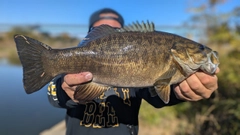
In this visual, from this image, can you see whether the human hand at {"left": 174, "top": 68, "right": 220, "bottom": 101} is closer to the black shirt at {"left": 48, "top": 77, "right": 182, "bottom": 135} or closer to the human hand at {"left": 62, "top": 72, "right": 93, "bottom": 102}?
the black shirt at {"left": 48, "top": 77, "right": 182, "bottom": 135}

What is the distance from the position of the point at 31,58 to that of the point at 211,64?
1.28 metres

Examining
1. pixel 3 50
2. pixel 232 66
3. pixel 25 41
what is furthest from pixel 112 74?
pixel 3 50

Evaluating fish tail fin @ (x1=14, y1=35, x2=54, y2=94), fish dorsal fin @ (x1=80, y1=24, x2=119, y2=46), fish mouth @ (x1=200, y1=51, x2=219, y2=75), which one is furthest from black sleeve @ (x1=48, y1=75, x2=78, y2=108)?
fish mouth @ (x1=200, y1=51, x2=219, y2=75)

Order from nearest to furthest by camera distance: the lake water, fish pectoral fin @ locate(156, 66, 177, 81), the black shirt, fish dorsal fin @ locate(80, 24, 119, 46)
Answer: fish pectoral fin @ locate(156, 66, 177, 81) < fish dorsal fin @ locate(80, 24, 119, 46) < the black shirt < the lake water

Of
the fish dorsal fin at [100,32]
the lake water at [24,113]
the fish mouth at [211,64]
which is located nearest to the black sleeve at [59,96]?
the fish dorsal fin at [100,32]

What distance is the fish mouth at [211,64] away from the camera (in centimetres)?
179

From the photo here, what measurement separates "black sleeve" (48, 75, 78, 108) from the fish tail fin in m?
0.46

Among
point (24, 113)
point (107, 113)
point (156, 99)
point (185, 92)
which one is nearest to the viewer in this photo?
point (185, 92)

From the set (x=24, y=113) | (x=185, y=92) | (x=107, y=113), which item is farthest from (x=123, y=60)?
(x=24, y=113)

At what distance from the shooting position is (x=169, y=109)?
20.6ft

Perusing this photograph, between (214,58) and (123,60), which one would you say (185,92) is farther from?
(123,60)

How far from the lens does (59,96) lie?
95.0 inches

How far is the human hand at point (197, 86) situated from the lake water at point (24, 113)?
527 cm

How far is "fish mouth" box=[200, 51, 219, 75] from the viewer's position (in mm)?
1793
